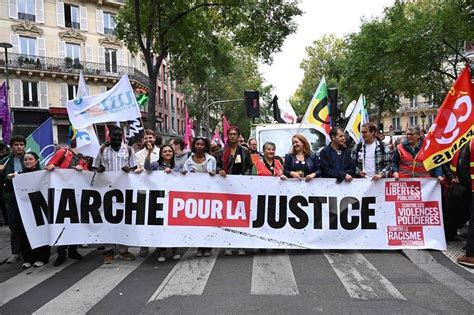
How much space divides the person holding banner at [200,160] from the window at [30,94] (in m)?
34.9

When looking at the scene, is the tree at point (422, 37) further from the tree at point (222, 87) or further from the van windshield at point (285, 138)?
the tree at point (222, 87)

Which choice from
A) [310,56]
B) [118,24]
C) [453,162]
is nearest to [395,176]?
[453,162]

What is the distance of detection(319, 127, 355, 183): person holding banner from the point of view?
19.5 ft

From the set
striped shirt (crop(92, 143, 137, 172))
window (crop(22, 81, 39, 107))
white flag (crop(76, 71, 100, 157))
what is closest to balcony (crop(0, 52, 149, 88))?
window (crop(22, 81, 39, 107))

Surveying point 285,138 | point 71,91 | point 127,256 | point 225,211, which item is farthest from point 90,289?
point 71,91

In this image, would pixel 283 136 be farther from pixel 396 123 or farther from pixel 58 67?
pixel 396 123

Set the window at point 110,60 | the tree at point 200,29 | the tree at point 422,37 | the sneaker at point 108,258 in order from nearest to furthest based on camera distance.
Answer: the sneaker at point 108,258 < the tree at point 200,29 < the tree at point 422,37 < the window at point 110,60

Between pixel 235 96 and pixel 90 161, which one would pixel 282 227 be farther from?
pixel 235 96

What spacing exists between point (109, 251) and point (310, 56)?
55.5 meters

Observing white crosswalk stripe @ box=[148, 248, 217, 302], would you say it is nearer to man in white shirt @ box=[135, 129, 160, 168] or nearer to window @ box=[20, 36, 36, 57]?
man in white shirt @ box=[135, 129, 160, 168]

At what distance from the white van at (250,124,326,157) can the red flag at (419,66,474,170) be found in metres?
3.66

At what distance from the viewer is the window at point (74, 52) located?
1539 inches

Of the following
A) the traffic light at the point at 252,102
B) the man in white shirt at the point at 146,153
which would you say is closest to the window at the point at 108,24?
the traffic light at the point at 252,102

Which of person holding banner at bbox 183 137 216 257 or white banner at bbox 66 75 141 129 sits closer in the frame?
person holding banner at bbox 183 137 216 257
